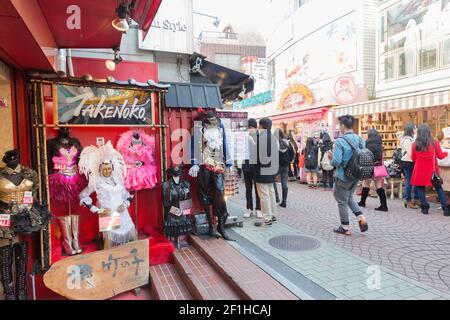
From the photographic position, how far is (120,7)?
321 centimetres

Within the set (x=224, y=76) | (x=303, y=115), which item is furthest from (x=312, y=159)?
(x=303, y=115)

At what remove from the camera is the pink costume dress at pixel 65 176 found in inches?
155

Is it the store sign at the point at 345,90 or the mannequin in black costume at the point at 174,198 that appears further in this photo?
the store sign at the point at 345,90

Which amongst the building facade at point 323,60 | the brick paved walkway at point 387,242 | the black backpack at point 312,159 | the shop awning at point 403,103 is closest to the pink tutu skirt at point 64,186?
the brick paved walkway at point 387,242

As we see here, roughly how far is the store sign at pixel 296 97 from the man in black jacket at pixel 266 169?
348 inches

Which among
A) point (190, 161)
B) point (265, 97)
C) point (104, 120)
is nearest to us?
point (104, 120)

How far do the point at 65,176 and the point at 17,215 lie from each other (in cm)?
90

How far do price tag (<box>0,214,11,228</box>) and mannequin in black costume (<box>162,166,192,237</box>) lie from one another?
1.95 meters

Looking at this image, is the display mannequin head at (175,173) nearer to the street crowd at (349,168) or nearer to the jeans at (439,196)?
the street crowd at (349,168)

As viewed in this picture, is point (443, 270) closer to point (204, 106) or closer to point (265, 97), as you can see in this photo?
point (204, 106)

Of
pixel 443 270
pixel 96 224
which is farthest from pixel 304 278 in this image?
pixel 96 224

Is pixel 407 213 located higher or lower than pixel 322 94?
lower

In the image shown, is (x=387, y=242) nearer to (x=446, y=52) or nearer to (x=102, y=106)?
(x=102, y=106)

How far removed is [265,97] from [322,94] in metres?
6.59
